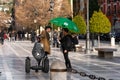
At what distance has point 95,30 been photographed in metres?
39.2

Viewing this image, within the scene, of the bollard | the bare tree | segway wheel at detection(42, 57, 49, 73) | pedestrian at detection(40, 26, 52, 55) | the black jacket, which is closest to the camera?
the bollard

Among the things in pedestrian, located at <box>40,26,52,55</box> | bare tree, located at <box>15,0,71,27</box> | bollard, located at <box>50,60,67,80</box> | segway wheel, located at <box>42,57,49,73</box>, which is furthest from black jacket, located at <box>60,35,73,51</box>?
bare tree, located at <box>15,0,71,27</box>

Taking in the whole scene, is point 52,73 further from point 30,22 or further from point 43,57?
point 30,22

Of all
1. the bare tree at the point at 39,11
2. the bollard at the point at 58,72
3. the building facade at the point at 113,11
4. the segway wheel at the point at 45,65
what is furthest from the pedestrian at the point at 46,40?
the building facade at the point at 113,11

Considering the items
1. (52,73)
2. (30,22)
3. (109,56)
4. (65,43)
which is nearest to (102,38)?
(30,22)

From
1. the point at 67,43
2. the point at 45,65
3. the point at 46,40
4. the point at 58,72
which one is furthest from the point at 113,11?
the point at 58,72

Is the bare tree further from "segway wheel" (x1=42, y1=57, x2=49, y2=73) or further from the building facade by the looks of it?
"segway wheel" (x1=42, y1=57, x2=49, y2=73)

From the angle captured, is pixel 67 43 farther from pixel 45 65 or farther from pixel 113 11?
pixel 113 11

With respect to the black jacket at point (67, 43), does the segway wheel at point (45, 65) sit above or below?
below

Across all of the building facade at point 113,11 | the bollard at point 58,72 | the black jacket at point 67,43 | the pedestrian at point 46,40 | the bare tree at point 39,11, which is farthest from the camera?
the building facade at point 113,11

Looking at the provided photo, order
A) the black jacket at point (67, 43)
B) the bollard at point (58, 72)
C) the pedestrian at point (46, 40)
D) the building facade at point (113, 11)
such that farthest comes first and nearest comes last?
the building facade at point (113, 11)
the black jacket at point (67, 43)
the pedestrian at point (46, 40)
the bollard at point (58, 72)

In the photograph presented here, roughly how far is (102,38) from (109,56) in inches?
2140

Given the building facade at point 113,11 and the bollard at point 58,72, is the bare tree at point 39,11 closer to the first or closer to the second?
the building facade at point 113,11

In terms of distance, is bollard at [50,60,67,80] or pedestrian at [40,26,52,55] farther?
pedestrian at [40,26,52,55]
